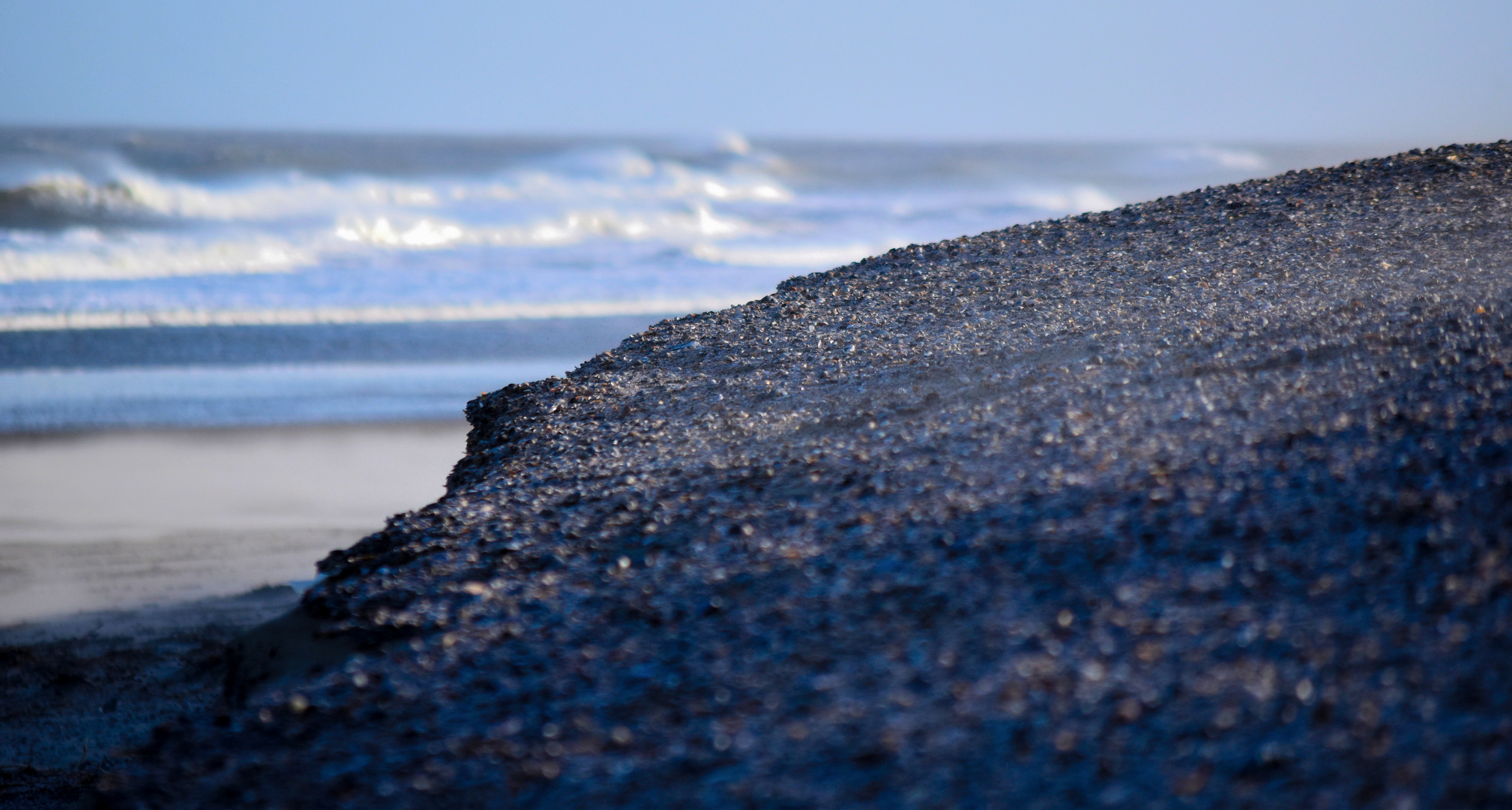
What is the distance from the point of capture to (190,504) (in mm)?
4762

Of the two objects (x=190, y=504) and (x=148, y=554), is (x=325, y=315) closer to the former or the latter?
(x=190, y=504)

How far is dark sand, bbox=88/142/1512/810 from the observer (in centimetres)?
146

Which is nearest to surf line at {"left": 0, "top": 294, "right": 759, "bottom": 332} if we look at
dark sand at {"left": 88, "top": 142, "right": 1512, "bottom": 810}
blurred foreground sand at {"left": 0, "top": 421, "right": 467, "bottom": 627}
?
blurred foreground sand at {"left": 0, "top": 421, "right": 467, "bottom": 627}

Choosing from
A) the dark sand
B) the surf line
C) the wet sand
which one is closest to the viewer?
the dark sand

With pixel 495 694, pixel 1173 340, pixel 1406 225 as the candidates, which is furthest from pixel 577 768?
pixel 1406 225

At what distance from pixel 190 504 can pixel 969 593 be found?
4.10 m

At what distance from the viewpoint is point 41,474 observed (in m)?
5.03

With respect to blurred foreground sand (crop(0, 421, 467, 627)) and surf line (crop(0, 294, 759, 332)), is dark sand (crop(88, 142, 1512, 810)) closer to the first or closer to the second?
blurred foreground sand (crop(0, 421, 467, 627))

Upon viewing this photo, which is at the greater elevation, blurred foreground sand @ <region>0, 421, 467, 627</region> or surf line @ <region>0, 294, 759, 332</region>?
surf line @ <region>0, 294, 759, 332</region>

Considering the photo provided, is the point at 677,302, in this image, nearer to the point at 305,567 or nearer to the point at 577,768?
the point at 305,567

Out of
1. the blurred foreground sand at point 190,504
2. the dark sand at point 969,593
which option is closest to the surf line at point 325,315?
the blurred foreground sand at point 190,504

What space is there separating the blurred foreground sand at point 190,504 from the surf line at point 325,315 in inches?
132

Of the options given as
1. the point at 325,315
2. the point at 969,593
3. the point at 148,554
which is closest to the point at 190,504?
the point at 148,554

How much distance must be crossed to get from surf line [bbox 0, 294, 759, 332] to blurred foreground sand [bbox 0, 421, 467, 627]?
334 centimetres
